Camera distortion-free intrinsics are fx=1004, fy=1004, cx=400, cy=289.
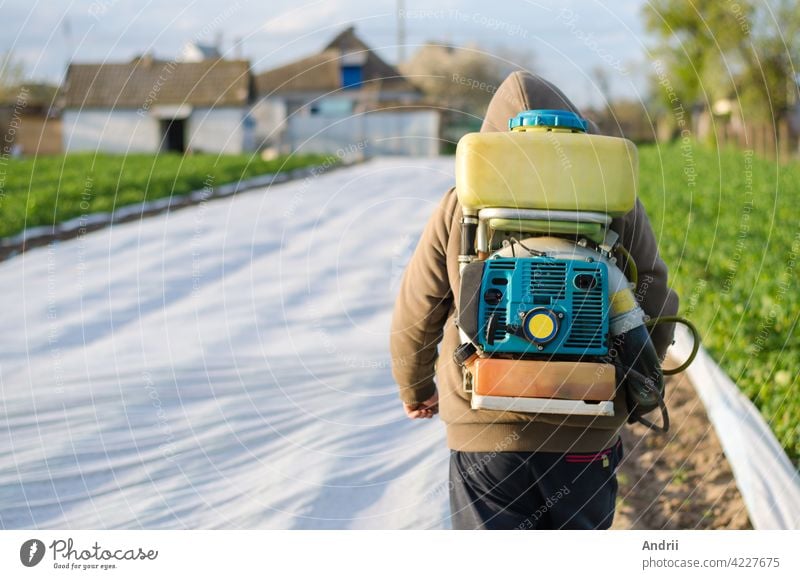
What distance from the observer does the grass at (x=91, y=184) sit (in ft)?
39.6

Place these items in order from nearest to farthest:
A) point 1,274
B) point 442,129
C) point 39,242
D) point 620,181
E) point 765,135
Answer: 1. point 620,181
2. point 1,274
3. point 39,242
4. point 442,129
5. point 765,135

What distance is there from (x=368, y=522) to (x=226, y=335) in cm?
283

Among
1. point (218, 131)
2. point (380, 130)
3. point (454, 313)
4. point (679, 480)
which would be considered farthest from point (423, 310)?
point (218, 131)

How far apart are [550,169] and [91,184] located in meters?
14.6

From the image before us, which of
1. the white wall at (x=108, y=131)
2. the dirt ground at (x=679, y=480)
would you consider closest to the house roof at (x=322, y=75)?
the white wall at (x=108, y=131)

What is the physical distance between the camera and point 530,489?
101 inches

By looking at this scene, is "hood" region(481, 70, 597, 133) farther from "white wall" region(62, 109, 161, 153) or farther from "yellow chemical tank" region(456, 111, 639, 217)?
"white wall" region(62, 109, 161, 153)

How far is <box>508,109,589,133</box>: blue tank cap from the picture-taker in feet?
7.61

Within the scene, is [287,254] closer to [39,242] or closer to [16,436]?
[39,242]

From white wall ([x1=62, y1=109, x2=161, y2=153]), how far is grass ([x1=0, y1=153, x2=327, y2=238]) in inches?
369

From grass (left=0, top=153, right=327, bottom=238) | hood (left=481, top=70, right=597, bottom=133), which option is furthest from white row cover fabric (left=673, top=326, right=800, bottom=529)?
grass (left=0, top=153, right=327, bottom=238)

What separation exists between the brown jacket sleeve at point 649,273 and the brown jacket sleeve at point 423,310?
1.50ft
